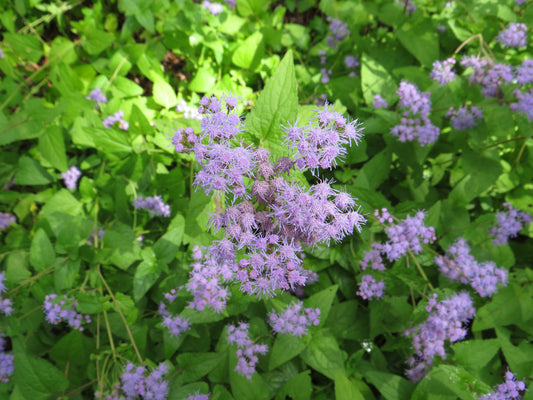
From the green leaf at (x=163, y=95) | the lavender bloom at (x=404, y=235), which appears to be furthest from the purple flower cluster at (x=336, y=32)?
the lavender bloom at (x=404, y=235)

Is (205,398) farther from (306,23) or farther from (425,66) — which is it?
(306,23)

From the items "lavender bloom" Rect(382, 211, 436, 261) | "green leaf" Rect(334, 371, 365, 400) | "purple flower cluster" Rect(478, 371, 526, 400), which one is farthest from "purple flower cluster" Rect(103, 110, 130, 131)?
"purple flower cluster" Rect(478, 371, 526, 400)

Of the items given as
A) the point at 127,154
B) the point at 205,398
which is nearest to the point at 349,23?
the point at 127,154

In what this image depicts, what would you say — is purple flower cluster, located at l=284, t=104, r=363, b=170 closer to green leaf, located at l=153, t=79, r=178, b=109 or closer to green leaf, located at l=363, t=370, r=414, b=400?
green leaf, located at l=363, t=370, r=414, b=400

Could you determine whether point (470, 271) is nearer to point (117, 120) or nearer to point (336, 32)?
point (336, 32)

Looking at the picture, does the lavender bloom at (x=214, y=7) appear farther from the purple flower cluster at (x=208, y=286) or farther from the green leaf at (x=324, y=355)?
A: the green leaf at (x=324, y=355)

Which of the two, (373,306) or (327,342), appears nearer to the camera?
(327,342)

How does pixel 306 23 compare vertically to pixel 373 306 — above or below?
above
